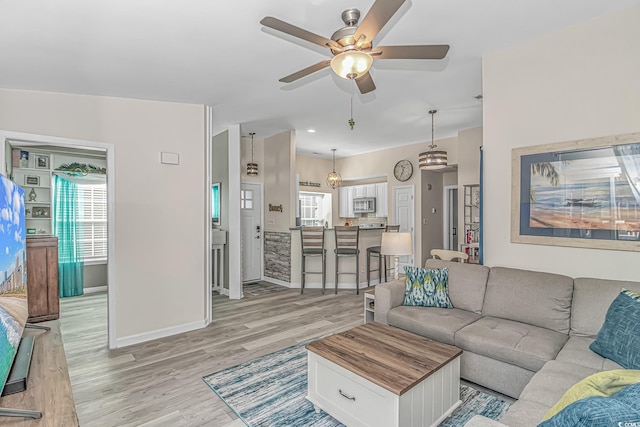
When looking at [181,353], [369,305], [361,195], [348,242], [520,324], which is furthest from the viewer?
[361,195]

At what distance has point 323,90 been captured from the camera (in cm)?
371

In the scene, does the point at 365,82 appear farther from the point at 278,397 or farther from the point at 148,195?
the point at 148,195

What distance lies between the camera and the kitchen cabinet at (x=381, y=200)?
25.0 feet

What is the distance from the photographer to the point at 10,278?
4.60 ft

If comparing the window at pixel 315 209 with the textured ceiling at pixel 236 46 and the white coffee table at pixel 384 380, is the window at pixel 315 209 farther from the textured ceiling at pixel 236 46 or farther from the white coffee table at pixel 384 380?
the white coffee table at pixel 384 380

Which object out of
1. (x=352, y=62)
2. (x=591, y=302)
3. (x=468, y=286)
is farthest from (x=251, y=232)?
(x=591, y=302)

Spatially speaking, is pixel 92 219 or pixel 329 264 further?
pixel 329 264

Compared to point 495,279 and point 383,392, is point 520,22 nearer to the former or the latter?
point 495,279

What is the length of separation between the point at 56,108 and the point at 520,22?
13.7 ft

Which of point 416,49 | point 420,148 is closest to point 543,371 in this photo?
point 416,49

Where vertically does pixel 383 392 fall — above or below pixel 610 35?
below

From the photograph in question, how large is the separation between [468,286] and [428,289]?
350mm

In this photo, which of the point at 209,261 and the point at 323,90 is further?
the point at 209,261

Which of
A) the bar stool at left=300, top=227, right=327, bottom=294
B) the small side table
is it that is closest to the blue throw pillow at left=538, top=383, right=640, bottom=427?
the small side table
